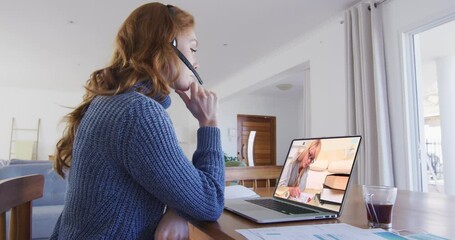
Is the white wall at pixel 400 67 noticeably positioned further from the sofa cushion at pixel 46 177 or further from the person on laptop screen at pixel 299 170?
the sofa cushion at pixel 46 177

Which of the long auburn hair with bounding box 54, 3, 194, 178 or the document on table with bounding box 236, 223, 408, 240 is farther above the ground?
the long auburn hair with bounding box 54, 3, 194, 178

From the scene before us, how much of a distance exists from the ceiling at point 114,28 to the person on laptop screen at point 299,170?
7.57ft

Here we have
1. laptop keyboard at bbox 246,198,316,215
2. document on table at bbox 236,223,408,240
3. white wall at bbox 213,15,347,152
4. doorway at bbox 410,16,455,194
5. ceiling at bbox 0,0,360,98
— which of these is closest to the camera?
document on table at bbox 236,223,408,240

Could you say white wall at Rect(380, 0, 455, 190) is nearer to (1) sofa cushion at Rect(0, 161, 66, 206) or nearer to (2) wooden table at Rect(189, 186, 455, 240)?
(2) wooden table at Rect(189, 186, 455, 240)

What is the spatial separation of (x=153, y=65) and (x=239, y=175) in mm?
987

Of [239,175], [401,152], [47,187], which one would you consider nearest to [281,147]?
[401,152]

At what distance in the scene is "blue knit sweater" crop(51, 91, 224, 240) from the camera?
2.01 ft

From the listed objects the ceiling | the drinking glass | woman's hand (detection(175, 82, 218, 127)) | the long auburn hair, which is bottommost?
the drinking glass

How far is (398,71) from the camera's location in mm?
2740

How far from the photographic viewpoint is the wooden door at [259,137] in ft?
24.5

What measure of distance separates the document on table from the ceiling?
2655mm

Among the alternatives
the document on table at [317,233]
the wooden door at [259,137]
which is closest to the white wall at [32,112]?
the wooden door at [259,137]

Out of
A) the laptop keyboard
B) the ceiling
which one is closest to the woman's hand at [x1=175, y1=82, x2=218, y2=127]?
the laptop keyboard

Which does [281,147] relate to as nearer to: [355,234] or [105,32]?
[105,32]
